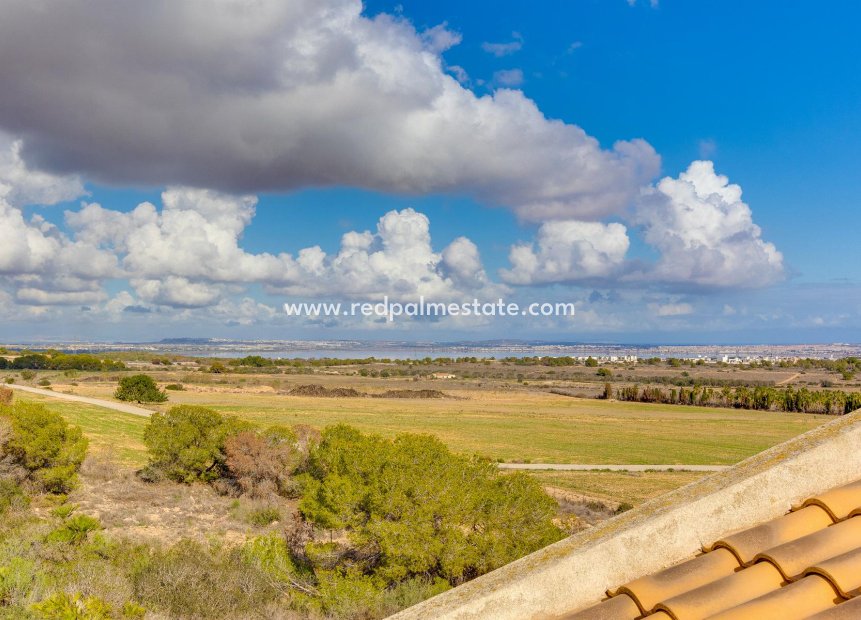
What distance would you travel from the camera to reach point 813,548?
340cm

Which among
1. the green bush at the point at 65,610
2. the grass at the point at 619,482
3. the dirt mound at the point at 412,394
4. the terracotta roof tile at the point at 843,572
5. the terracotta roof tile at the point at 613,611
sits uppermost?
the terracotta roof tile at the point at 843,572

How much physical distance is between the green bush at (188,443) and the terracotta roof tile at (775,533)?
26754mm

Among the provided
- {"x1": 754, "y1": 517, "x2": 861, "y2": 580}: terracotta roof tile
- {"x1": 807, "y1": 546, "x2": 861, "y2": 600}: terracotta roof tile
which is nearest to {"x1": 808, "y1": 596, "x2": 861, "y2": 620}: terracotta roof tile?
{"x1": 807, "y1": 546, "x2": 861, "y2": 600}: terracotta roof tile

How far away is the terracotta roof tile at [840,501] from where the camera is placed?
3.79 metres

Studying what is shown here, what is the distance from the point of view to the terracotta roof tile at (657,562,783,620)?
3.05 meters

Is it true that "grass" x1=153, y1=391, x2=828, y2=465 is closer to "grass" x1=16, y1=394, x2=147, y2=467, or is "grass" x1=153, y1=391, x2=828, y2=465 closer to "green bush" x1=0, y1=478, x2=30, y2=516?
"grass" x1=16, y1=394, x2=147, y2=467

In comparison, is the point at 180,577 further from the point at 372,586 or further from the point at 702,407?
the point at 702,407

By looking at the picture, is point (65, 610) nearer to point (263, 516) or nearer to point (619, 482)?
point (263, 516)

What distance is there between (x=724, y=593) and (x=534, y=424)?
6457 cm

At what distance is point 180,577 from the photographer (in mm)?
12148

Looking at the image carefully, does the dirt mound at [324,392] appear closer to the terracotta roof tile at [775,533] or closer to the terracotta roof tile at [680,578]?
the terracotta roof tile at [775,533]

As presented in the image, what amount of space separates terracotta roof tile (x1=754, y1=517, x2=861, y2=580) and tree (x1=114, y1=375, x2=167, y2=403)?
6743cm

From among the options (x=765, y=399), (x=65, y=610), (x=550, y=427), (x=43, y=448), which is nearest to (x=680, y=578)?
(x=65, y=610)

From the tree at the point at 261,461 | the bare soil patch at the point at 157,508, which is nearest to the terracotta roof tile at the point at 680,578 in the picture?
the bare soil patch at the point at 157,508
